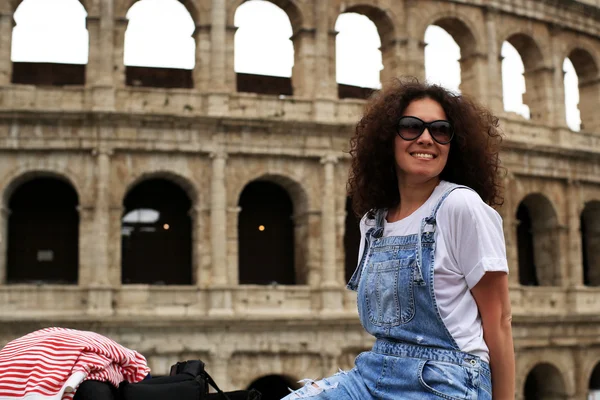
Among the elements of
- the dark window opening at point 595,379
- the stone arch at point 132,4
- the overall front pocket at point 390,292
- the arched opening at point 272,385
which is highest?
the stone arch at point 132,4

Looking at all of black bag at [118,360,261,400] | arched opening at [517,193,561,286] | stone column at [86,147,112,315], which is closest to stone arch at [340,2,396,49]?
arched opening at [517,193,561,286]

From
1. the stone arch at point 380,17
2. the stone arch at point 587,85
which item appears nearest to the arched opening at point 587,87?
the stone arch at point 587,85

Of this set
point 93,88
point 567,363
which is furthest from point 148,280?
point 567,363

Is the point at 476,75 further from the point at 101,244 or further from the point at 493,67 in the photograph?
the point at 101,244

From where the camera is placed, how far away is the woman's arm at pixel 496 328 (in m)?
2.87

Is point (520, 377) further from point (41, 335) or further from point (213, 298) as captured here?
point (41, 335)

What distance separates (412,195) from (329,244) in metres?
17.4

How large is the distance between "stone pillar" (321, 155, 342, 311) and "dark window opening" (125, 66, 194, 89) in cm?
492

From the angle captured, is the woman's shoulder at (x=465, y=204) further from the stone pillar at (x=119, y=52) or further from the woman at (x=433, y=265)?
the stone pillar at (x=119, y=52)

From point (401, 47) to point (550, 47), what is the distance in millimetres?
5578

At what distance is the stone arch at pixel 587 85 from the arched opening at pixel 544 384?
26.5 feet

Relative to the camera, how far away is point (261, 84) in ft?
76.9

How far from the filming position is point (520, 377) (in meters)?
22.4

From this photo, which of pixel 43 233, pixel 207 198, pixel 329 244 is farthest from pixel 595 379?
pixel 43 233
